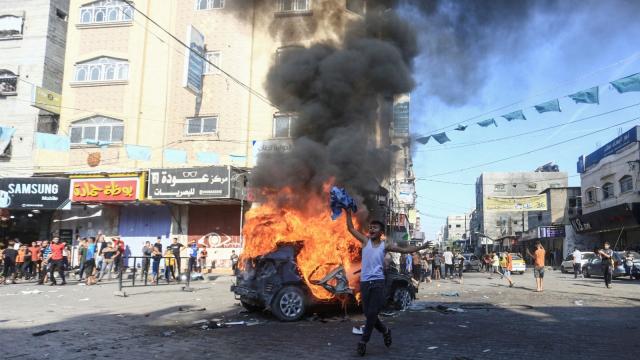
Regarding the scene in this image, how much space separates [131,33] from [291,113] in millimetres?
16024

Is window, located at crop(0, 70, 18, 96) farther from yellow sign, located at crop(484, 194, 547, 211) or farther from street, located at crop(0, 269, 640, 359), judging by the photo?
yellow sign, located at crop(484, 194, 547, 211)

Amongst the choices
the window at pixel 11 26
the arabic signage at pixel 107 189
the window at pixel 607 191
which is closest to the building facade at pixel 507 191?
the window at pixel 607 191

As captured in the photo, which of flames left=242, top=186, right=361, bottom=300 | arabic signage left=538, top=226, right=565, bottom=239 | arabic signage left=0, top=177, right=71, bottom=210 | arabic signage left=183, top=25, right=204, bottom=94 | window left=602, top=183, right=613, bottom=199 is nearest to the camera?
flames left=242, top=186, right=361, bottom=300

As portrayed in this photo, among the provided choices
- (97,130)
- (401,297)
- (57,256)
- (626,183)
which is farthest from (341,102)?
(626,183)

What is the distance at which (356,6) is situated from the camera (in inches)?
472

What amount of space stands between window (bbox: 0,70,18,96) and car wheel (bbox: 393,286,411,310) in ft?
76.3

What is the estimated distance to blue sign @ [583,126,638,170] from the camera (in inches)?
1158

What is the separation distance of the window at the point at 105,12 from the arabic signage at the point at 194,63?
173 inches

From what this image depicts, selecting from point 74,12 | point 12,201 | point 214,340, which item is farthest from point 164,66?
point 214,340

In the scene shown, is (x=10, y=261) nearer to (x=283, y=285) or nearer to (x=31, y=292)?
(x=31, y=292)

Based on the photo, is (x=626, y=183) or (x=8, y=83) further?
(x=626, y=183)

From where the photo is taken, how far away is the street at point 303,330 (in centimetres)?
645

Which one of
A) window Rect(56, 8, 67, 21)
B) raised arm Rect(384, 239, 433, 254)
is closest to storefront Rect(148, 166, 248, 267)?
window Rect(56, 8, 67, 21)

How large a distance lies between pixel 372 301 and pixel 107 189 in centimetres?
1976
